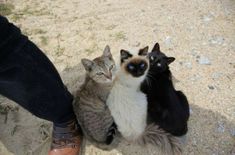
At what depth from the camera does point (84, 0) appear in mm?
3143

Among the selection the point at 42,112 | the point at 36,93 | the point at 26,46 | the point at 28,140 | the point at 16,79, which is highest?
the point at 26,46

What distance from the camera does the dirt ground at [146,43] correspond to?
80.1 inches

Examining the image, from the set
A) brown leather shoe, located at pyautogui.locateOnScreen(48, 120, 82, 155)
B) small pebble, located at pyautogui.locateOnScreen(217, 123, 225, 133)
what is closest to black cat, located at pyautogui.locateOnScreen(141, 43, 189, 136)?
small pebble, located at pyautogui.locateOnScreen(217, 123, 225, 133)

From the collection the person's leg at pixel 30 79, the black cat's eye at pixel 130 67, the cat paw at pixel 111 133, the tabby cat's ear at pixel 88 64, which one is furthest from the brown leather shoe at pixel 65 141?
the black cat's eye at pixel 130 67

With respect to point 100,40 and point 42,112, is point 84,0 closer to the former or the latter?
point 100,40

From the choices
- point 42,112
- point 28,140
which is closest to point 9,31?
point 42,112

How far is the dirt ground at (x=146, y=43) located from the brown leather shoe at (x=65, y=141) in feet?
0.32

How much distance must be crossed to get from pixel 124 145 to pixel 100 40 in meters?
1.04

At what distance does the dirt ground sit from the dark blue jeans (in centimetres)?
41

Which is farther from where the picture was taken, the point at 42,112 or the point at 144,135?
the point at 144,135

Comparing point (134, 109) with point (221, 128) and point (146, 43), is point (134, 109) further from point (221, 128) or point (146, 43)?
point (146, 43)

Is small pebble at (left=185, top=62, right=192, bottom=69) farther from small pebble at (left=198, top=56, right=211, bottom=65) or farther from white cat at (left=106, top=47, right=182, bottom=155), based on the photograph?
white cat at (left=106, top=47, right=182, bottom=155)

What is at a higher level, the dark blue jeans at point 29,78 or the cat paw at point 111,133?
the dark blue jeans at point 29,78

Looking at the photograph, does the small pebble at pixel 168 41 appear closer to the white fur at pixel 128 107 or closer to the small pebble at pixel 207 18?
the small pebble at pixel 207 18
